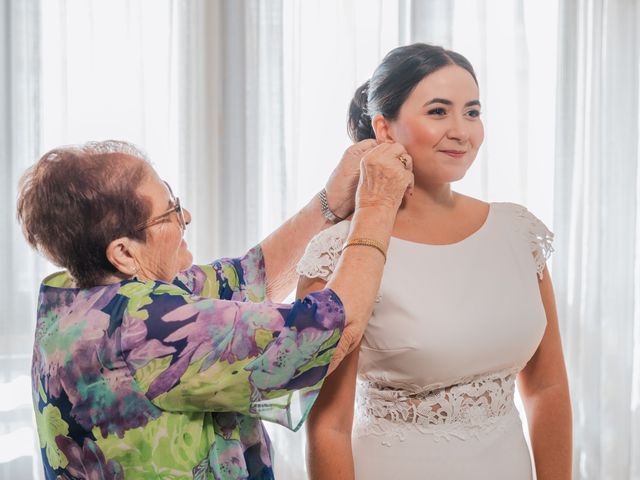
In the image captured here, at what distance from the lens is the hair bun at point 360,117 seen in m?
1.69

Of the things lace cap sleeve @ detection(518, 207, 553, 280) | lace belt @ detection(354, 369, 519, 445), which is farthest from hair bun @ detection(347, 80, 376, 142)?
lace belt @ detection(354, 369, 519, 445)

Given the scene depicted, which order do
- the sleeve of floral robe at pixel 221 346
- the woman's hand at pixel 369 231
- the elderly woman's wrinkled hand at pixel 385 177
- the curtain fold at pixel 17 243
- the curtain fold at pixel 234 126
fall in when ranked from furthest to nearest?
the curtain fold at pixel 234 126 → the curtain fold at pixel 17 243 → the elderly woman's wrinkled hand at pixel 385 177 → the woman's hand at pixel 369 231 → the sleeve of floral robe at pixel 221 346

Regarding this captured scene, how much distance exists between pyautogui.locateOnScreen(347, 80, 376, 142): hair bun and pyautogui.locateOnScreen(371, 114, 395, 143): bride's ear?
105 mm

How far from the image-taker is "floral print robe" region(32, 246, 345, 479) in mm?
1131

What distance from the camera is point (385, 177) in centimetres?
141

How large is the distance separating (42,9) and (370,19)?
118 cm

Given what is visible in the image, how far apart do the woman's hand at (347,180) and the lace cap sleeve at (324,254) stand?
12 cm

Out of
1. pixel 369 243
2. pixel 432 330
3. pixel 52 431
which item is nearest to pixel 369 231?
pixel 369 243

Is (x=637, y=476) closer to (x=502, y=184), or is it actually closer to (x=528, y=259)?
(x=502, y=184)

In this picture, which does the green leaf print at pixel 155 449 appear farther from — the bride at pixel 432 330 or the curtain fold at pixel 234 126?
the curtain fold at pixel 234 126

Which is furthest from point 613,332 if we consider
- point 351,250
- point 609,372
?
point 351,250

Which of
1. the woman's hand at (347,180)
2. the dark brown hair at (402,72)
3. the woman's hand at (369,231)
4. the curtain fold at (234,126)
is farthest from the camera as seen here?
the curtain fold at (234,126)

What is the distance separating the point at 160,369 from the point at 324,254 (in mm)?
474

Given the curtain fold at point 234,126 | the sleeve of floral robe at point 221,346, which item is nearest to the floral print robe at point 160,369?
the sleeve of floral robe at point 221,346
